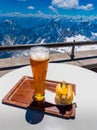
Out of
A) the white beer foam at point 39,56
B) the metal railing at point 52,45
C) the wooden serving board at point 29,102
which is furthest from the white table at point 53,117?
the metal railing at point 52,45

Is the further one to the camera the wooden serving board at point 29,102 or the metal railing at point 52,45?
the metal railing at point 52,45

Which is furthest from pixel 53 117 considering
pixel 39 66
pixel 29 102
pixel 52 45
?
pixel 52 45

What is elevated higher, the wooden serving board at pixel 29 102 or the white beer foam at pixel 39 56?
the white beer foam at pixel 39 56

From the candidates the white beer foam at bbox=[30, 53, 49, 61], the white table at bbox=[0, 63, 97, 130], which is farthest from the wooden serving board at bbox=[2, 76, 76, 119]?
the white beer foam at bbox=[30, 53, 49, 61]

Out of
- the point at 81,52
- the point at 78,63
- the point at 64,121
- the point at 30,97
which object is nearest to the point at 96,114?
the point at 64,121

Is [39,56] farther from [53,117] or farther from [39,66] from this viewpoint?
[53,117]

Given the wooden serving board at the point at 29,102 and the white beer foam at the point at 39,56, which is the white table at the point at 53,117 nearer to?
the wooden serving board at the point at 29,102
